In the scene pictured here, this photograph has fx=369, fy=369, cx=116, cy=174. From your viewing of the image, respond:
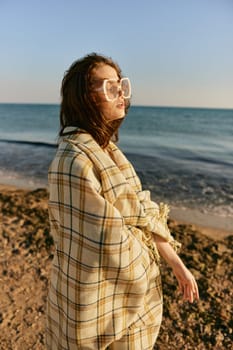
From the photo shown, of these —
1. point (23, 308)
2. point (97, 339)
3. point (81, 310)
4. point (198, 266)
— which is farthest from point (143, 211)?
point (198, 266)

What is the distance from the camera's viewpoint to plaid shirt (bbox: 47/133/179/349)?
1.50 m

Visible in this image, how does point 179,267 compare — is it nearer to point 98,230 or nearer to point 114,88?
point 98,230

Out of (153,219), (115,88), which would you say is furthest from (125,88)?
(153,219)

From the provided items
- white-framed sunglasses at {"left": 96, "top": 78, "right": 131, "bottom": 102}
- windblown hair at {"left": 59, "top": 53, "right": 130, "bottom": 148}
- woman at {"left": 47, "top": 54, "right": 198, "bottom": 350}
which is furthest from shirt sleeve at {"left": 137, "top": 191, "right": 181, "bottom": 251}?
white-framed sunglasses at {"left": 96, "top": 78, "right": 131, "bottom": 102}

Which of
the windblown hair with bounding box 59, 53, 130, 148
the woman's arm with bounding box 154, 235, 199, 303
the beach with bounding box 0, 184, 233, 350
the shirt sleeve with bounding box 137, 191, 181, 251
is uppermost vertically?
the windblown hair with bounding box 59, 53, 130, 148

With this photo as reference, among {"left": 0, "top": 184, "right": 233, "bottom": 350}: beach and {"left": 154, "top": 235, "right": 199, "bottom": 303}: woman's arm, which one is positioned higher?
{"left": 154, "top": 235, "right": 199, "bottom": 303}: woman's arm

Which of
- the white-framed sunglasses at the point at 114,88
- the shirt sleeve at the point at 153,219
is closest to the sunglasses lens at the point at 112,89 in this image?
the white-framed sunglasses at the point at 114,88

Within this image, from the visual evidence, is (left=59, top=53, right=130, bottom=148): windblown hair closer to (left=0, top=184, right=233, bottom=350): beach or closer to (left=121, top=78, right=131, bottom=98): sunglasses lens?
(left=121, top=78, right=131, bottom=98): sunglasses lens

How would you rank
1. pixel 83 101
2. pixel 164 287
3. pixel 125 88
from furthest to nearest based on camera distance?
pixel 164 287 → pixel 125 88 → pixel 83 101

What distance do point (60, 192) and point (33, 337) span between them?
208cm

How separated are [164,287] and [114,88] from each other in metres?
2.67

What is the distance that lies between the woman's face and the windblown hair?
0.02 m

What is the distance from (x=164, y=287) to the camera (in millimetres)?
3816

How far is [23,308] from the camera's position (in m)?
3.45
